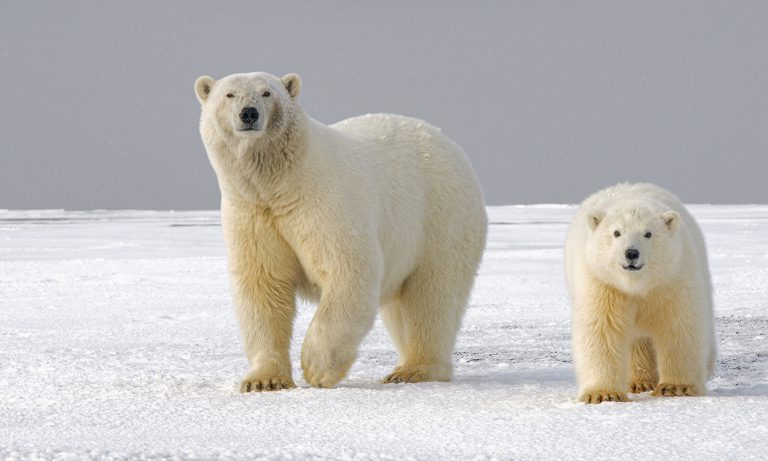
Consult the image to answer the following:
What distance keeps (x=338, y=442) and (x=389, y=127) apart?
116 inches

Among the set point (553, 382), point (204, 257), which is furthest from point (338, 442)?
point (204, 257)

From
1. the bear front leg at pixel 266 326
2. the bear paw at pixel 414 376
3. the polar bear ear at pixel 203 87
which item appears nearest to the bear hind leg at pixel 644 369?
the bear paw at pixel 414 376

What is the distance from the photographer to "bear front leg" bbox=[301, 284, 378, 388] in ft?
15.7

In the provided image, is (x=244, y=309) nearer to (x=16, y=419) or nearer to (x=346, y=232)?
(x=346, y=232)

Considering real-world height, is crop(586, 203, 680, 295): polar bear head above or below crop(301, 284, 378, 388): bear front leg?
above

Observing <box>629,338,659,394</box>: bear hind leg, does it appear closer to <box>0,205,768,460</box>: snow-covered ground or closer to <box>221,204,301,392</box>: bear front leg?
<box>0,205,768,460</box>: snow-covered ground

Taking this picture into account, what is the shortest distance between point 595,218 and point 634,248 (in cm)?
32

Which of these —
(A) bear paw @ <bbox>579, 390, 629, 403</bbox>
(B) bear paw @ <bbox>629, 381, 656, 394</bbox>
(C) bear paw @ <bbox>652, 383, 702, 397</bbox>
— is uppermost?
(A) bear paw @ <bbox>579, 390, 629, 403</bbox>

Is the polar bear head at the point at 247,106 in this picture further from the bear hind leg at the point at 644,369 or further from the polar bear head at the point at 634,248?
the bear hind leg at the point at 644,369

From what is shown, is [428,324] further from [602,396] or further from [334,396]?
[602,396]

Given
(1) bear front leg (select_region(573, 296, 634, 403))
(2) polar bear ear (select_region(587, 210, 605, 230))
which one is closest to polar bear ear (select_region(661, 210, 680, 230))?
(2) polar bear ear (select_region(587, 210, 605, 230))

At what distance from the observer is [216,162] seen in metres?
4.91

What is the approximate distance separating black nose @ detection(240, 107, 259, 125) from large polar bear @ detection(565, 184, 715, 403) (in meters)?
1.64

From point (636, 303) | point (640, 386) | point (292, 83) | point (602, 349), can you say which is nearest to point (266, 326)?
point (292, 83)
